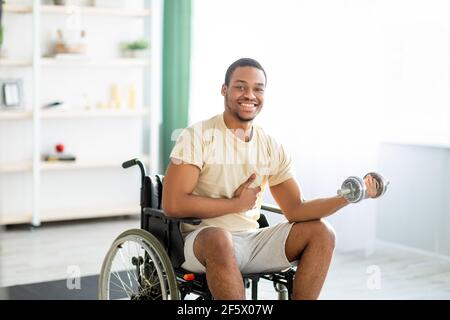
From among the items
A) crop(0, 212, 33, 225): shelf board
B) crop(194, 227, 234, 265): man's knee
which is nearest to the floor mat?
crop(194, 227, 234, 265): man's knee

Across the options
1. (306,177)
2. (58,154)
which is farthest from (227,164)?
(58,154)

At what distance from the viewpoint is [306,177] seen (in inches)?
175

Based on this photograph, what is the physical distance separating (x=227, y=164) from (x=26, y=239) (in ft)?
7.75

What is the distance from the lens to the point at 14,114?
189 inches

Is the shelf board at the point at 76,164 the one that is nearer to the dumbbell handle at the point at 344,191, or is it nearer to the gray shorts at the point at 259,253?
the gray shorts at the point at 259,253

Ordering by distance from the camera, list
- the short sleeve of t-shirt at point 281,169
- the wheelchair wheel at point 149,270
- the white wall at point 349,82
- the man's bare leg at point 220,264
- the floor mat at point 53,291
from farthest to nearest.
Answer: the white wall at point 349,82 < the floor mat at point 53,291 < the short sleeve of t-shirt at point 281,169 < the wheelchair wheel at point 149,270 < the man's bare leg at point 220,264

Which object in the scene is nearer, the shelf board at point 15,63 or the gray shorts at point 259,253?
the gray shorts at point 259,253

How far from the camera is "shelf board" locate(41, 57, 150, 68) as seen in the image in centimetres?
491

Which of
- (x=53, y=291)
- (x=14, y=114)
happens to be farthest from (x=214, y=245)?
(x=14, y=114)

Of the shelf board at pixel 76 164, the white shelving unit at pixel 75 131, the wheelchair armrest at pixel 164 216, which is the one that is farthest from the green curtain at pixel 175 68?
the wheelchair armrest at pixel 164 216

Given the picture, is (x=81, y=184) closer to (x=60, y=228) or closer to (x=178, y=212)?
(x=60, y=228)

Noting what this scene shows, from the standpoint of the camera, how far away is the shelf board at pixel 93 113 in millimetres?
4930

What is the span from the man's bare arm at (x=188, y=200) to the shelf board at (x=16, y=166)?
2.49m

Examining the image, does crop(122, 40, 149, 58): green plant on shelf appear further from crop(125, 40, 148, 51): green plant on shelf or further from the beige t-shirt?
the beige t-shirt
